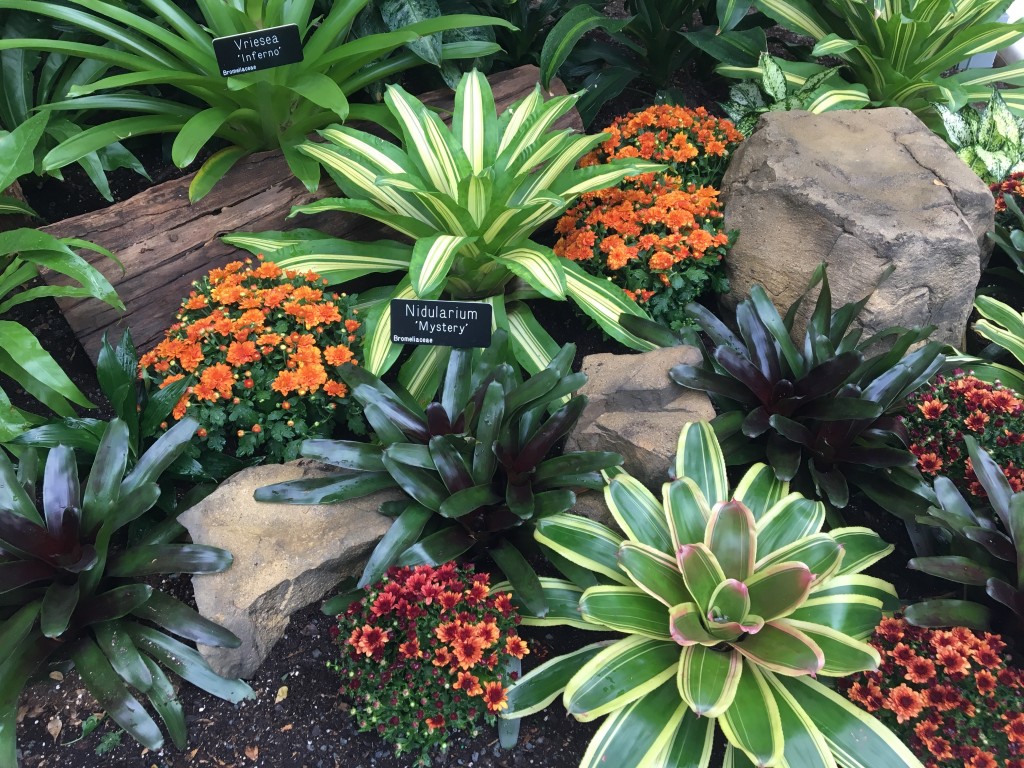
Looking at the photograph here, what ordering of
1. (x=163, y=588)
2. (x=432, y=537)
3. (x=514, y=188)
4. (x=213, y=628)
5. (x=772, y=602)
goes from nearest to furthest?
1. (x=772, y=602)
2. (x=213, y=628)
3. (x=432, y=537)
4. (x=163, y=588)
5. (x=514, y=188)

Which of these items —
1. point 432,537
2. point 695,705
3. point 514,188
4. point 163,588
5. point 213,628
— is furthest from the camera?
point 514,188

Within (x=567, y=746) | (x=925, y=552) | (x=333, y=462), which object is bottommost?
(x=567, y=746)

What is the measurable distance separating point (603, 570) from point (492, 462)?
41cm

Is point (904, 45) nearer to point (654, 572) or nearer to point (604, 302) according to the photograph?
point (604, 302)

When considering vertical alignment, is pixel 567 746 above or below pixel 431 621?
below

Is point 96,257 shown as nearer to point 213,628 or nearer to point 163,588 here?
point 163,588

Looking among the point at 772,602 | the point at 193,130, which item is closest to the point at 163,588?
the point at 193,130

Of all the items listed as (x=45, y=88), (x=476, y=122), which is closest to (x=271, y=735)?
(x=476, y=122)

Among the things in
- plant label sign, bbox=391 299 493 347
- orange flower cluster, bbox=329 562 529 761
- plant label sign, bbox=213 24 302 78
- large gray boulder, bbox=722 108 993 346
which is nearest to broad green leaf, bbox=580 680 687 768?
orange flower cluster, bbox=329 562 529 761

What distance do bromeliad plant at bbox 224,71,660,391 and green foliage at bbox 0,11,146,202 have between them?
627mm

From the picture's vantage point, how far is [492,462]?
204 cm

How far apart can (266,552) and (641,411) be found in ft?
3.76

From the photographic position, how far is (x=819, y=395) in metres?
2.22

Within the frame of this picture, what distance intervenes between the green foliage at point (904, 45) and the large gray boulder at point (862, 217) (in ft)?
1.56
